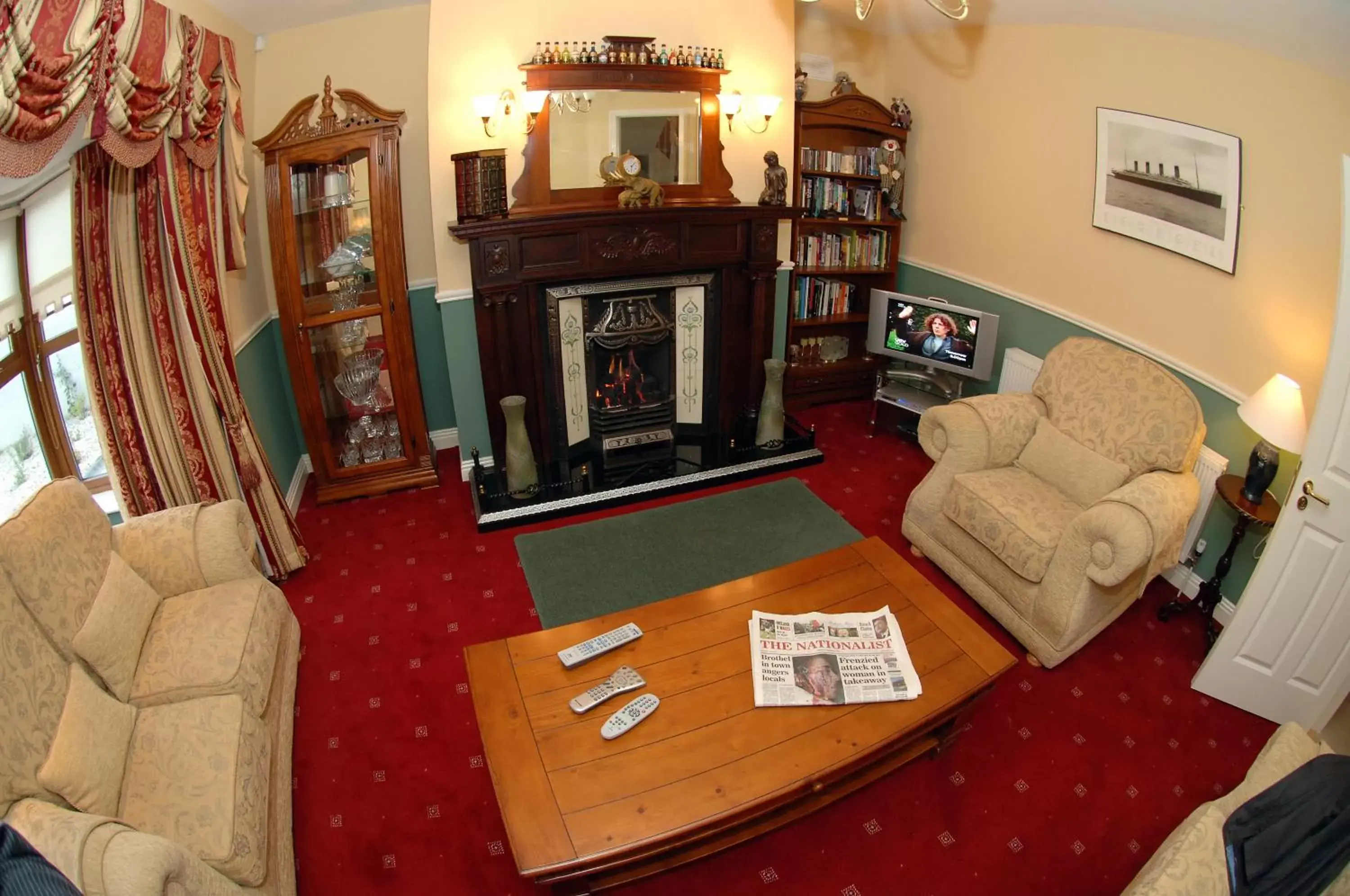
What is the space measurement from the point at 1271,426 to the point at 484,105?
11.2 feet

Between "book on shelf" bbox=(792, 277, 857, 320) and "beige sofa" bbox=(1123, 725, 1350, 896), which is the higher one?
"book on shelf" bbox=(792, 277, 857, 320)

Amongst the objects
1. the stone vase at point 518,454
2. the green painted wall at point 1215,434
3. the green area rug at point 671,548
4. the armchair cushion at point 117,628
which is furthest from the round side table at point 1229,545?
the armchair cushion at point 117,628

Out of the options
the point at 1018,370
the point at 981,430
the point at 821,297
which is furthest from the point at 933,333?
the point at 981,430

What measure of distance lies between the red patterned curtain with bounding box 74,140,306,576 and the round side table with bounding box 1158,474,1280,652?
3.89 m

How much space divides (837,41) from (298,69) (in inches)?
120

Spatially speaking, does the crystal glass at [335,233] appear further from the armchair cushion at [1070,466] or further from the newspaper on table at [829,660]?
the armchair cushion at [1070,466]

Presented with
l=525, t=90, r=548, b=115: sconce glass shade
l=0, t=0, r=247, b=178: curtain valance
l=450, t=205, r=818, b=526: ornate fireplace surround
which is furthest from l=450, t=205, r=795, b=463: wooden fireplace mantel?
l=0, t=0, r=247, b=178: curtain valance

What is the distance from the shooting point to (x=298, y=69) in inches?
136

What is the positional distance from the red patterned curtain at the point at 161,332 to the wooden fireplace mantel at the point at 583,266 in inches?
42.2

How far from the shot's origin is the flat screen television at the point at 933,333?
3.98m

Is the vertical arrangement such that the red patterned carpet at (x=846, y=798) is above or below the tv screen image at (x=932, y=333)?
below

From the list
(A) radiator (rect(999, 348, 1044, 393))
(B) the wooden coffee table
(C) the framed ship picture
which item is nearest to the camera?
(B) the wooden coffee table

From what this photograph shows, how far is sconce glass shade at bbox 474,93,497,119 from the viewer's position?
10.8 feet

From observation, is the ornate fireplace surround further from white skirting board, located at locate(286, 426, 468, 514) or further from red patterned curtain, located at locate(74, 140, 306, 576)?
red patterned curtain, located at locate(74, 140, 306, 576)
